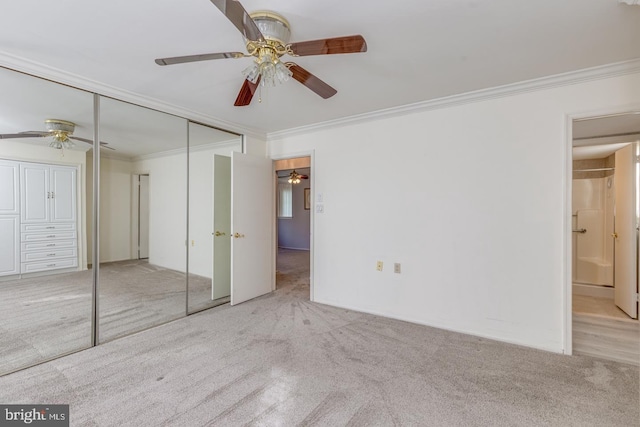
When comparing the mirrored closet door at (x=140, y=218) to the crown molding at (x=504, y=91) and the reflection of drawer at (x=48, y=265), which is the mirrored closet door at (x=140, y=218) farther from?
the crown molding at (x=504, y=91)

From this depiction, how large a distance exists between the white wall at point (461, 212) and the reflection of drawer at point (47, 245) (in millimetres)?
2827

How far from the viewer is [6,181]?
241cm

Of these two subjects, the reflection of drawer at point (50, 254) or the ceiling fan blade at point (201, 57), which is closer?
the ceiling fan blade at point (201, 57)

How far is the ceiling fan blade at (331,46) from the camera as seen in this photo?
158 cm

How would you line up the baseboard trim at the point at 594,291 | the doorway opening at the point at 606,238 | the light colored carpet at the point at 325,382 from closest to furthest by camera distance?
the light colored carpet at the point at 325,382
the doorway opening at the point at 606,238
the baseboard trim at the point at 594,291

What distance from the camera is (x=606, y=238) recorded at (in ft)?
14.3

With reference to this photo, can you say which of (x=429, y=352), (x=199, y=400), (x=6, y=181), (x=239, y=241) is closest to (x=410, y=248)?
(x=429, y=352)

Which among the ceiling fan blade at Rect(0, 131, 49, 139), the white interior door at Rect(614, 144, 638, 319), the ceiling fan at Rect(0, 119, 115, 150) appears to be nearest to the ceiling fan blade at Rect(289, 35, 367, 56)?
the ceiling fan at Rect(0, 119, 115, 150)

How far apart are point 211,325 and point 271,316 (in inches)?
25.8

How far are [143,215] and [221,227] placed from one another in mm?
1482

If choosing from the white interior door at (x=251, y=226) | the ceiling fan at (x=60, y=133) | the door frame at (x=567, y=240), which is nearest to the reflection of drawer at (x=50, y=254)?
the ceiling fan at (x=60, y=133)

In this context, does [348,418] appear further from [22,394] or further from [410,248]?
[22,394]

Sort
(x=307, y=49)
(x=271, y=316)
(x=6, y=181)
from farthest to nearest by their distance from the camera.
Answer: (x=271, y=316), (x=6, y=181), (x=307, y=49)

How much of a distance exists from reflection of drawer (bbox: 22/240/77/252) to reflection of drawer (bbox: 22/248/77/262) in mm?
44
